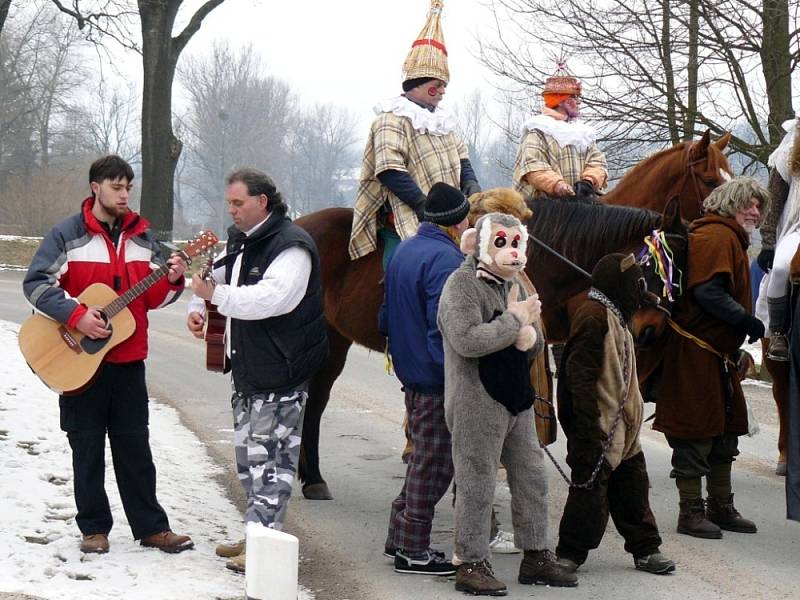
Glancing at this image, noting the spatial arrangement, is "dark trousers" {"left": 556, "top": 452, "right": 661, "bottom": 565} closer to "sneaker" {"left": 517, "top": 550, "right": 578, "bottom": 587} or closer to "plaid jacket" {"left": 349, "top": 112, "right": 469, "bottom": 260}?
"sneaker" {"left": 517, "top": 550, "right": 578, "bottom": 587}

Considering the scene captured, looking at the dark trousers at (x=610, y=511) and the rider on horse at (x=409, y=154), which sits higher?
the rider on horse at (x=409, y=154)

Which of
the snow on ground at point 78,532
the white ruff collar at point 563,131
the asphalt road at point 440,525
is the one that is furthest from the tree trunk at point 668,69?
the snow on ground at point 78,532

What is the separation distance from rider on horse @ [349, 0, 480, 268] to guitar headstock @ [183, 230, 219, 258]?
1.66 meters

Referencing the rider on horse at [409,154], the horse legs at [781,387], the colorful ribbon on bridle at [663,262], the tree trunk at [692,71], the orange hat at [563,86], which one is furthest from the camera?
the tree trunk at [692,71]

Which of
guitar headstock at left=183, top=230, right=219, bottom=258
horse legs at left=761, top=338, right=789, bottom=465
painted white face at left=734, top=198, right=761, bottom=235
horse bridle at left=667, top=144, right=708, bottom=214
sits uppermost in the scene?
horse bridle at left=667, top=144, right=708, bottom=214

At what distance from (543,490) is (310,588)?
1.21 metres

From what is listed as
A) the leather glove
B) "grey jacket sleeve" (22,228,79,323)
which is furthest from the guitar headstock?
the leather glove

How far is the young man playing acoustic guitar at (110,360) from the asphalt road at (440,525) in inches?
36.6

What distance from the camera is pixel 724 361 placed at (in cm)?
677

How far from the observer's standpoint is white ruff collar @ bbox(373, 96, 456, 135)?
742cm

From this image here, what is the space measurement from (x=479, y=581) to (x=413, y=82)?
342 centimetres

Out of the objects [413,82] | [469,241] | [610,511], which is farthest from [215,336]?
[413,82]

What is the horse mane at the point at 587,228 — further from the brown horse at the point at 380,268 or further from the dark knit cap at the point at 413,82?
the dark knit cap at the point at 413,82

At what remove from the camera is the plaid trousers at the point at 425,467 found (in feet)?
18.7
